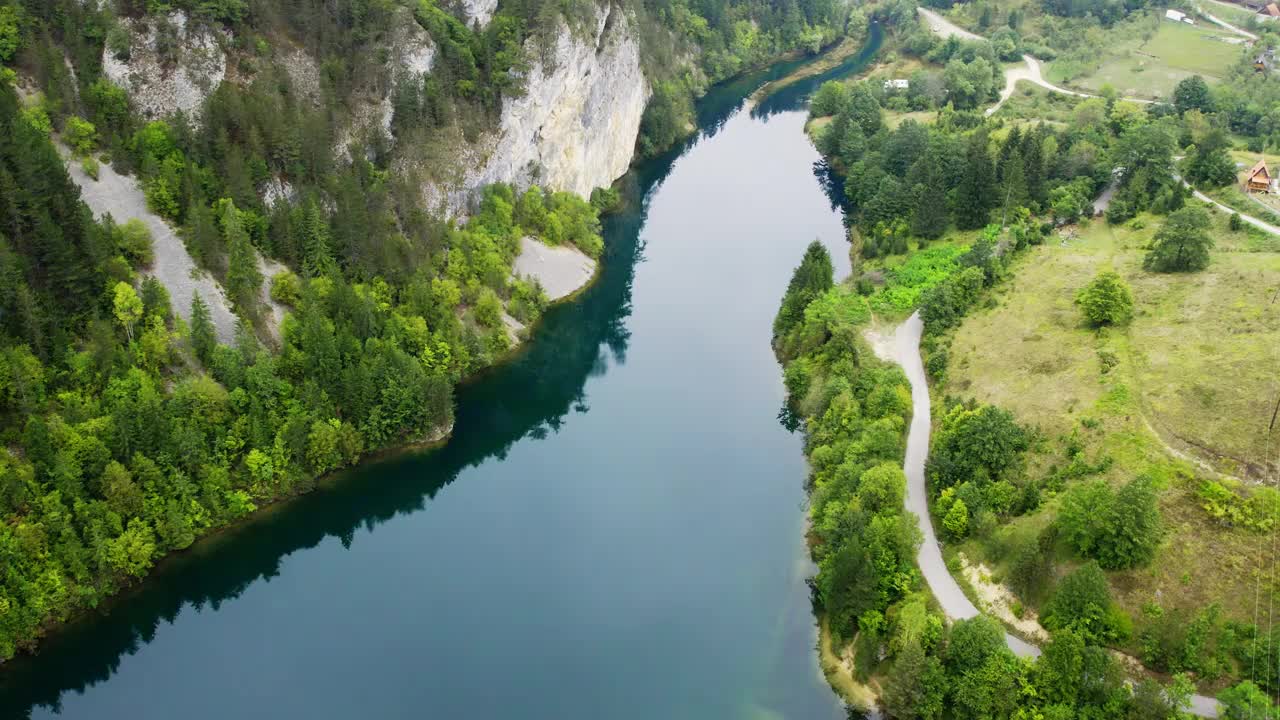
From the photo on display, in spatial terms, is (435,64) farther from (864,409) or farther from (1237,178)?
(1237,178)

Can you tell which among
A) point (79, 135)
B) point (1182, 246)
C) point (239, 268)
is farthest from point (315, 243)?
point (1182, 246)

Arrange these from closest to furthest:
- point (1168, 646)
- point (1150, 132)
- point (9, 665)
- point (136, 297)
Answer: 1. point (1168, 646)
2. point (9, 665)
3. point (136, 297)
4. point (1150, 132)

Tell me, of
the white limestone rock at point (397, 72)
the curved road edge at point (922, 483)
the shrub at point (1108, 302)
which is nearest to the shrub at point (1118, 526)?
the curved road edge at point (922, 483)

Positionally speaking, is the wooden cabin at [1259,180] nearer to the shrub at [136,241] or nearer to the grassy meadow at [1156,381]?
the grassy meadow at [1156,381]

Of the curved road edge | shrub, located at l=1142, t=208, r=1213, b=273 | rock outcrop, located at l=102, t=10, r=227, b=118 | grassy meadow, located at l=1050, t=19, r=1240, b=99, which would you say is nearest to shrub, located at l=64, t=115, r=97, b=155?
rock outcrop, located at l=102, t=10, r=227, b=118

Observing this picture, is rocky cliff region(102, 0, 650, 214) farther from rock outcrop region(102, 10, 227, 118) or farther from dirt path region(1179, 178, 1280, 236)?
dirt path region(1179, 178, 1280, 236)

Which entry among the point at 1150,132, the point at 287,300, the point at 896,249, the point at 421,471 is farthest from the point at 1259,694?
the point at 1150,132

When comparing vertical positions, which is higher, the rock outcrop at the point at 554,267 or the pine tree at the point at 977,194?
the rock outcrop at the point at 554,267
